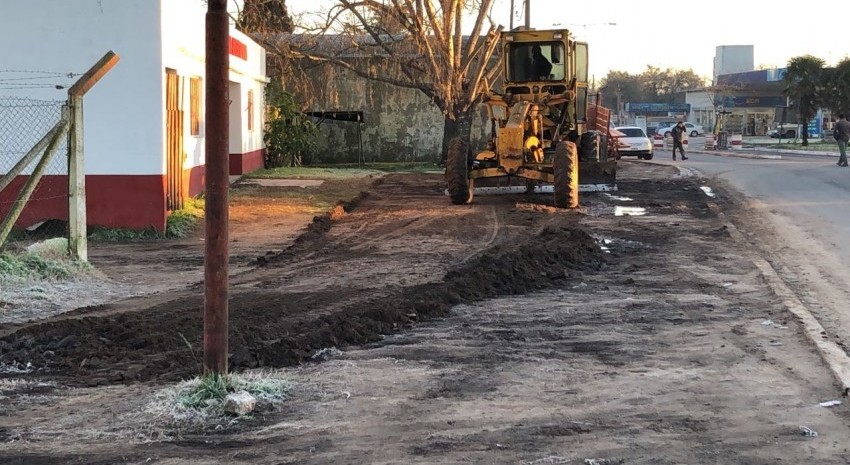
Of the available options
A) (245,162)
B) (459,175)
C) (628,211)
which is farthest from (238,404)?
(245,162)

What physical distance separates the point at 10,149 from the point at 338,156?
23.3m

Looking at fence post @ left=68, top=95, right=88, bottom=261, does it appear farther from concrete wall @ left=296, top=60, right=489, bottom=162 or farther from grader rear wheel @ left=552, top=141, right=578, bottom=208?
concrete wall @ left=296, top=60, right=489, bottom=162

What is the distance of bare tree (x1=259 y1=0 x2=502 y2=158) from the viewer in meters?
27.9

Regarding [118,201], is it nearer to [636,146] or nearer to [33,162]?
[33,162]

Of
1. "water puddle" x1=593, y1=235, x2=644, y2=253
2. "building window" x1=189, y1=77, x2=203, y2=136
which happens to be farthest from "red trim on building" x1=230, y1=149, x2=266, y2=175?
"water puddle" x1=593, y1=235, x2=644, y2=253

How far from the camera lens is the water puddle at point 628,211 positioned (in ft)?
55.6

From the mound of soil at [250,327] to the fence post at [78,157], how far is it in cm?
232

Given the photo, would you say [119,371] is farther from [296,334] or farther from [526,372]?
[526,372]

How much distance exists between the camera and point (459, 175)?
61.1 ft

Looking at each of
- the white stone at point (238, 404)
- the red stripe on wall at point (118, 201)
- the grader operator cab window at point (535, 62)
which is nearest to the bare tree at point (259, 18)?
the grader operator cab window at point (535, 62)

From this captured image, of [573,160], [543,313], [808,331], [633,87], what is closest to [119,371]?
[543,313]

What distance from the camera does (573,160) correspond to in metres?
17.1

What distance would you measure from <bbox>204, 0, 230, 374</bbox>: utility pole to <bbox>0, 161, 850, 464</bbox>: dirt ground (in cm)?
62

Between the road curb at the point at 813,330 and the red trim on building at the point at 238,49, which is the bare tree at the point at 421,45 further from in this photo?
the road curb at the point at 813,330
